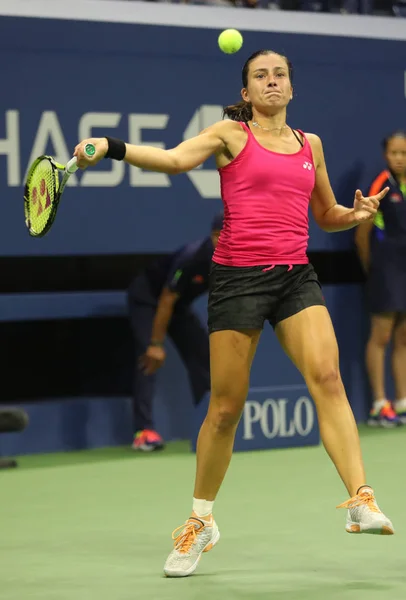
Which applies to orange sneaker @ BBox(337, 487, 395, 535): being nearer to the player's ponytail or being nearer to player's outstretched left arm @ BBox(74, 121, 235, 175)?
player's outstretched left arm @ BBox(74, 121, 235, 175)

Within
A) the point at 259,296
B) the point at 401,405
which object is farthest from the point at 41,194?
the point at 401,405

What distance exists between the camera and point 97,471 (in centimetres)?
753

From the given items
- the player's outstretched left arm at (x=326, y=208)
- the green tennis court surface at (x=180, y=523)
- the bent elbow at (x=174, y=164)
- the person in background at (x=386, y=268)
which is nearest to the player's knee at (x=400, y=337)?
the person in background at (x=386, y=268)

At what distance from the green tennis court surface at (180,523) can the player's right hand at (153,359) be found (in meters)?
0.54

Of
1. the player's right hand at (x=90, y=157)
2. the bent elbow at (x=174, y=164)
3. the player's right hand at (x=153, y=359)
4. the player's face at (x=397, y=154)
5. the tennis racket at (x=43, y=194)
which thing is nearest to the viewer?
the player's right hand at (x=90, y=157)

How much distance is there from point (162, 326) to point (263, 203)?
337 centimetres

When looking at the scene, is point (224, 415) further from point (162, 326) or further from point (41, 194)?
point (162, 326)

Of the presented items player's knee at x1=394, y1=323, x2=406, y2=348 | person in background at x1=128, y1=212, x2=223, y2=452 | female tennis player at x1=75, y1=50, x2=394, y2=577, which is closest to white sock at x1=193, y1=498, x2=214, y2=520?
female tennis player at x1=75, y1=50, x2=394, y2=577

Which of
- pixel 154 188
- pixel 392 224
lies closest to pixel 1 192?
pixel 154 188

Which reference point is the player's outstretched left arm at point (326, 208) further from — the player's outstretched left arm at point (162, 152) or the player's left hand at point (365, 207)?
the player's outstretched left arm at point (162, 152)

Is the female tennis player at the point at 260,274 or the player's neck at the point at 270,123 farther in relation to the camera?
the player's neck at the point at 270,123

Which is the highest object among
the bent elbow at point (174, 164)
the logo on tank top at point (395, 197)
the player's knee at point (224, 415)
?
the bent elbow at point (174, 164)

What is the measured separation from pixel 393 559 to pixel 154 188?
13.2 ft

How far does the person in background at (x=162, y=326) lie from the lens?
7.96m
